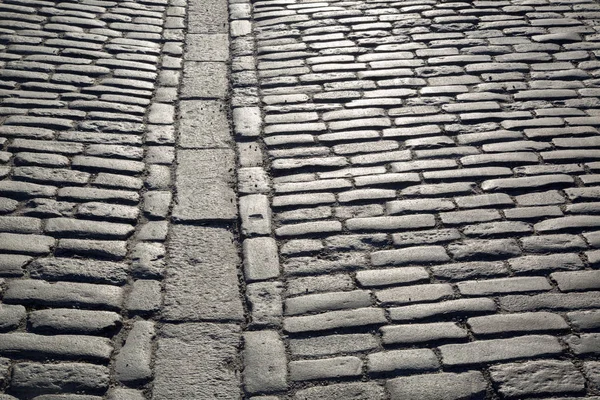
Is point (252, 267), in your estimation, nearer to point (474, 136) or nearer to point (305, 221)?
point (305, 221)

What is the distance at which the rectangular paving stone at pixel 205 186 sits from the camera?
4277 mm

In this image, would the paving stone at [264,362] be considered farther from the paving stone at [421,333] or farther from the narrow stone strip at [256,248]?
the paving stone at [421,333]

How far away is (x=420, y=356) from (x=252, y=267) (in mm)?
965

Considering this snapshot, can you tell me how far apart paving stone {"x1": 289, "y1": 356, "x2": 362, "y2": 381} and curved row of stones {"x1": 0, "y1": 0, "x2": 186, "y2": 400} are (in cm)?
60

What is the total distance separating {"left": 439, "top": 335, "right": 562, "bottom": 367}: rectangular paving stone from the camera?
3293mm

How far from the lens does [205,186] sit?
14.8 feet

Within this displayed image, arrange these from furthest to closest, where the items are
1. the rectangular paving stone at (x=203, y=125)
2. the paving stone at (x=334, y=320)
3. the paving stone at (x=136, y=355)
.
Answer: the rectangular paving stone at (x=203, y=125), the paving stone at (x=334, y=320), the paving stone at (x=136, y=355)

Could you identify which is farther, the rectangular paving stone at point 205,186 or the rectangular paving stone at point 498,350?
the rectangular paving stone at point 205,186

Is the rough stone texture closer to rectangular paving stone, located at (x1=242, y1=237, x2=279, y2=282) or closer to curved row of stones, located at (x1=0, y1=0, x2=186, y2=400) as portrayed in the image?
curved row of stones, located at (x1=0, y1=0, x2=186, y2=400)

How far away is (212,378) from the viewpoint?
325cm

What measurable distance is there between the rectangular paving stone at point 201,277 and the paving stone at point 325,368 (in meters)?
0.42

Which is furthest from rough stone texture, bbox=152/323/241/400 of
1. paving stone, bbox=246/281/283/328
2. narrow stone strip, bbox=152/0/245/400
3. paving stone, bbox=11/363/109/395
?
paving stone, bbox=11/363/109/395

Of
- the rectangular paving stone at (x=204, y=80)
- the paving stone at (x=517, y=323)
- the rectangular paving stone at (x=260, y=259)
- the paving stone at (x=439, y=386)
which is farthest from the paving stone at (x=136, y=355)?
the rectangular paving stone at (x=204, y=80)

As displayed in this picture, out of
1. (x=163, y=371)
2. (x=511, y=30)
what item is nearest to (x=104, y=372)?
(x=163, y=371)
